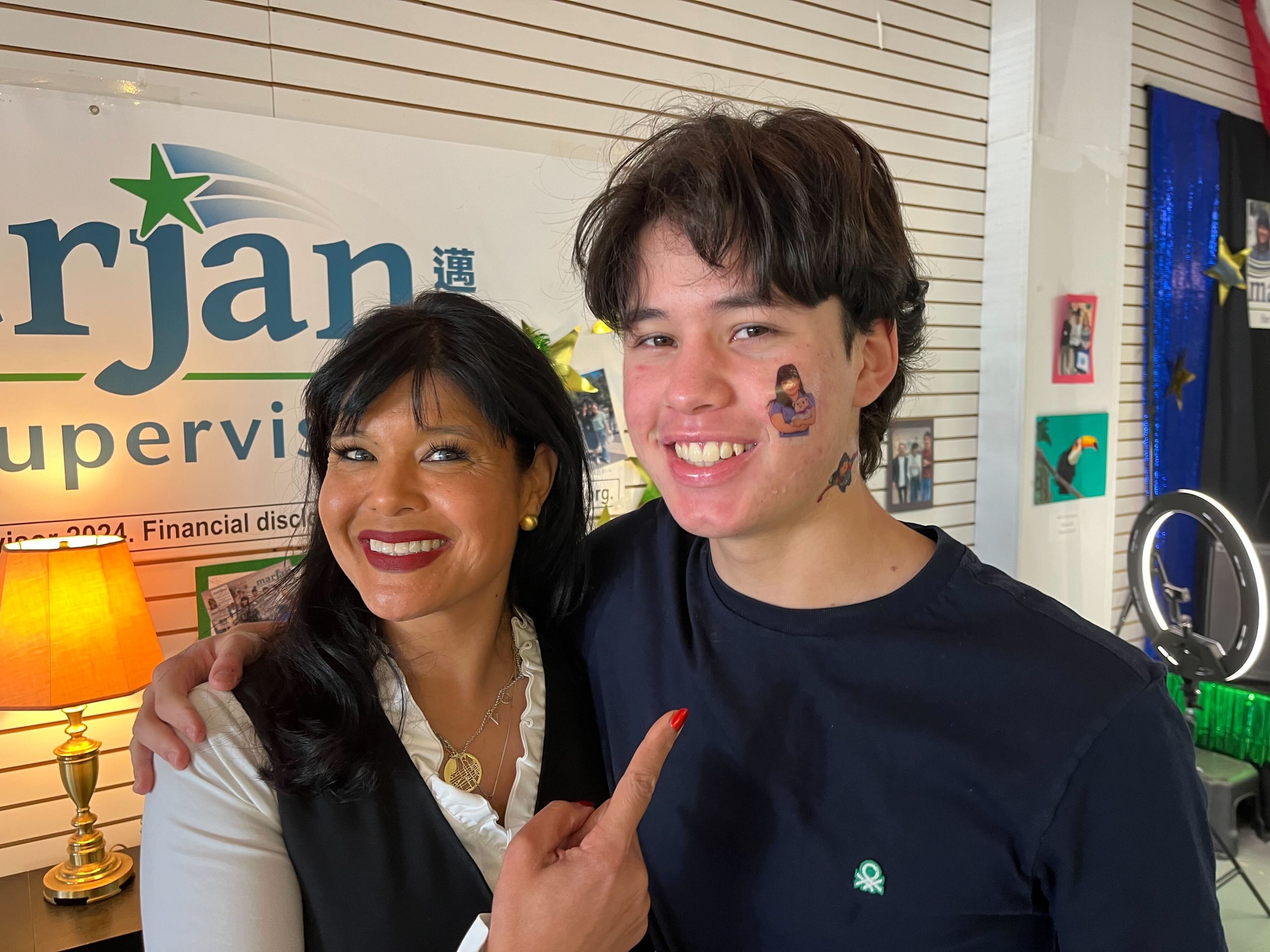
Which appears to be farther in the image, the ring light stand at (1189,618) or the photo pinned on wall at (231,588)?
the ring light stand at (1189,618)

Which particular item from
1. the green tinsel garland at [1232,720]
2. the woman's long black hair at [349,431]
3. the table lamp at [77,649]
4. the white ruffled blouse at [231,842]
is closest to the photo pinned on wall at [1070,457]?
the green tinsel garland at [1232,720]

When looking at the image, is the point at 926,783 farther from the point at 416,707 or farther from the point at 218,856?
the point at 218,856

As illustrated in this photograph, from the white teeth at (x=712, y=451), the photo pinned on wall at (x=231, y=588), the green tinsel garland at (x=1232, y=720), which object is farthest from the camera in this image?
the green tinsel garland at (x=1232, y=720)

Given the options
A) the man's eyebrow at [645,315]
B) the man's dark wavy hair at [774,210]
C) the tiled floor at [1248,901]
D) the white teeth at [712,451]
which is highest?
the man's dark wavy hair at [774,210]

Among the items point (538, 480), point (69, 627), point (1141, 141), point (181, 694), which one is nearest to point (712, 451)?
point (538, 480)

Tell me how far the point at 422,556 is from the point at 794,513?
0.65 meters

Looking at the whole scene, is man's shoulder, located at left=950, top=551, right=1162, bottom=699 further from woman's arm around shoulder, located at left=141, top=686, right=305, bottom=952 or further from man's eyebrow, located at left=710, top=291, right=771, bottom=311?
woman's arm around shoulder, located at left=141, top=686, right=305, bottom=952

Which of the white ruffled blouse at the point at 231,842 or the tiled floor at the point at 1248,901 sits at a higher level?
the white ruffled blouse at the point at 231,842

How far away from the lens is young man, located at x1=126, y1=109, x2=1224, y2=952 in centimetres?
118

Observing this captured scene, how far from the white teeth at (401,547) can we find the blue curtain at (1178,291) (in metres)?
5.40

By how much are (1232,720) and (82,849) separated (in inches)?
186

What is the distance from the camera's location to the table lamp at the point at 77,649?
6.94ft

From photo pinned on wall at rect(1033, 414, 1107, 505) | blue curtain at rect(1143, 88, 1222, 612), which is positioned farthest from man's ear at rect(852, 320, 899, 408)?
blue curtain at rect(1143, 88, 1222, 612)

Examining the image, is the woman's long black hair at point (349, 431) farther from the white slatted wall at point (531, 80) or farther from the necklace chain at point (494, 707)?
the white slatted wall at point (531, 80)
